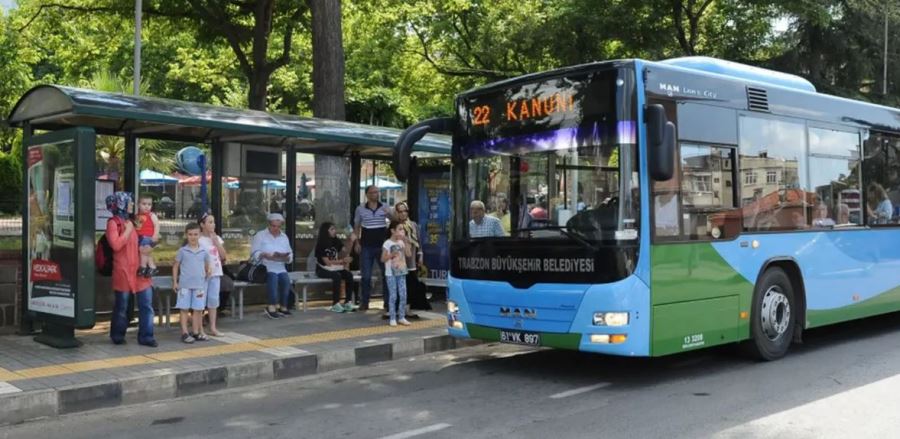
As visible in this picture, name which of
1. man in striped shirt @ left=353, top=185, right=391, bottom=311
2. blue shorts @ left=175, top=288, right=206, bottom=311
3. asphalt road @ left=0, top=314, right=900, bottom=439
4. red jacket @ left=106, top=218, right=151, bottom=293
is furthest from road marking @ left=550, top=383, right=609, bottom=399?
red jacket @ left=106, top=218, right=151, bottom=293

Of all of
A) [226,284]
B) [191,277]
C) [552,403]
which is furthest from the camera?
[226,284]

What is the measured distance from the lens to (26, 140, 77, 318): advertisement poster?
8.66 meters

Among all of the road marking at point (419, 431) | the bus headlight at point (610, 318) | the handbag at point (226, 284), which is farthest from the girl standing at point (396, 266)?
the road marking at point (419, 431)

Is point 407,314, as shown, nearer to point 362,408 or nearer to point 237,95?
point 362,408

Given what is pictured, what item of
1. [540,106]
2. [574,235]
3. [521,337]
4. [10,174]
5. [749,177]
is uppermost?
[10,174]

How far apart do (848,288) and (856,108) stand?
2.24 metres

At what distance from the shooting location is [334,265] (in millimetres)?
12172

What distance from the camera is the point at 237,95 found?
30.7 m

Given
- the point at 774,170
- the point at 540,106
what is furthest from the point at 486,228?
the point at 774,170

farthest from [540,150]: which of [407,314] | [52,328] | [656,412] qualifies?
[52,328]

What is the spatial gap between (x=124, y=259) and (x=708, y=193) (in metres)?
6.30

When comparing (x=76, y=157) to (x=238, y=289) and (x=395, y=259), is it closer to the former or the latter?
(x=238, y=289)

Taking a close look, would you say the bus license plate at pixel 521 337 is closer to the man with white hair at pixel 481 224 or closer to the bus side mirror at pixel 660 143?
the man with white hair at pixel 481 224

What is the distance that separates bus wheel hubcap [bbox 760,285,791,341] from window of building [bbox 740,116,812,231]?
72 centimetres
